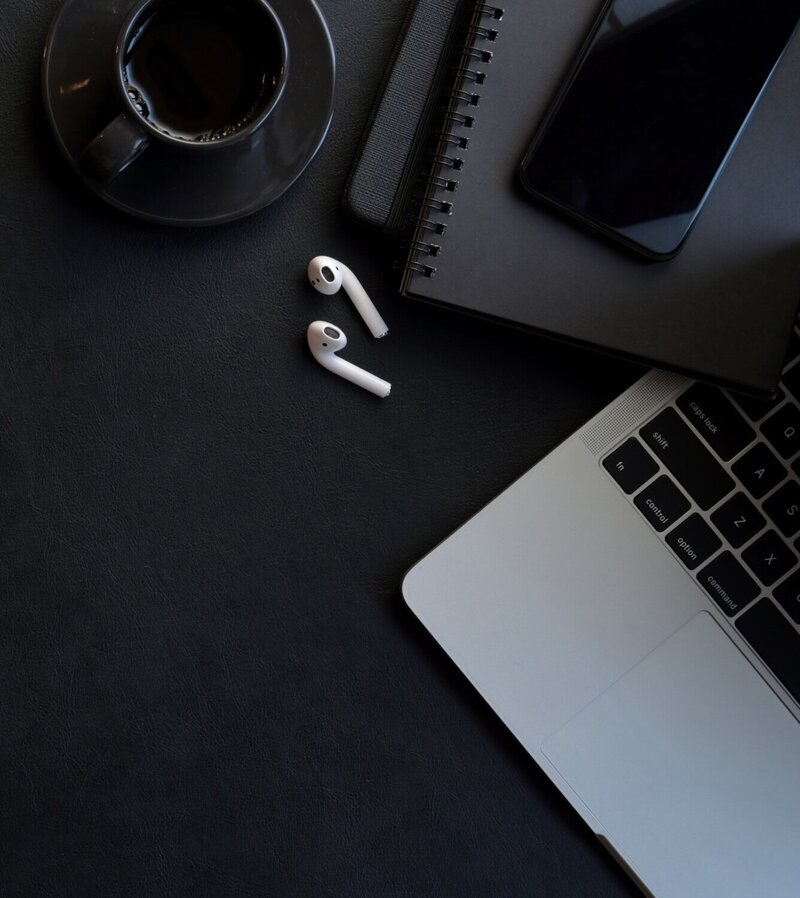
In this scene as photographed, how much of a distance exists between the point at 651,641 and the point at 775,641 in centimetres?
8

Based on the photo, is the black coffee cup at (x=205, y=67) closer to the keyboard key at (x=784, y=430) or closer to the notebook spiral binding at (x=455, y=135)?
the notebook spiral binding at (x=455, y=135)

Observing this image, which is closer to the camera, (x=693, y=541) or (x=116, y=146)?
(x=116, y=146)

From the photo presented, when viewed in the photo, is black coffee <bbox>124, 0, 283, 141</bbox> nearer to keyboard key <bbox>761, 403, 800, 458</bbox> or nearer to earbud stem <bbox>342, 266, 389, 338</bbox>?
earbud stem <bbox>342, 266, 389, 338</bbox>

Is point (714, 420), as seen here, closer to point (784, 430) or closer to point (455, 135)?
point (784, 430)

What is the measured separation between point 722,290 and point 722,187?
0.07 meters

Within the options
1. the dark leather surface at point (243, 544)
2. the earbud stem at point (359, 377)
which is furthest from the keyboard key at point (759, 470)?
the earbud stem at point (359, 377)

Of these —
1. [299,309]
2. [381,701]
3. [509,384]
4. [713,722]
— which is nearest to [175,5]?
[299,309]

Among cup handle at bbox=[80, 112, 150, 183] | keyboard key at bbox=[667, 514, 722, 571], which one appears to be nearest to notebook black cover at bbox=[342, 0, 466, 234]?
cup handle at bbox=[80, 112, 150, 183]

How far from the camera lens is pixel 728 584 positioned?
652 mm

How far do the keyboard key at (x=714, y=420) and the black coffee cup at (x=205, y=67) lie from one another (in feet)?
1.14

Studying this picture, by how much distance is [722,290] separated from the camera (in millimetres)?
641

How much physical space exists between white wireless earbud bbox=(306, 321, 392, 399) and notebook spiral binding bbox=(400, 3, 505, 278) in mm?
68

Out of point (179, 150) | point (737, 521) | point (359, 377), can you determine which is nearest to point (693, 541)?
point (737, 521)

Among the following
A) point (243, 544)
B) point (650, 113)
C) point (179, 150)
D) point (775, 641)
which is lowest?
point (243, 544)
